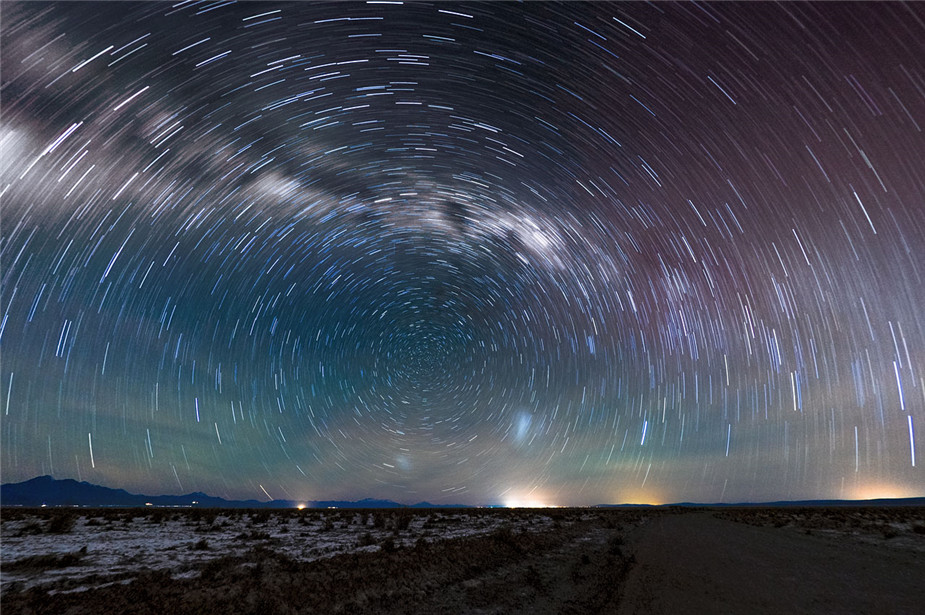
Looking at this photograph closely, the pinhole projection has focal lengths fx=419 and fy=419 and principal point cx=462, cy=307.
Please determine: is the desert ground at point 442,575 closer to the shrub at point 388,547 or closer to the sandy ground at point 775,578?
the sandy ground at point 775,578

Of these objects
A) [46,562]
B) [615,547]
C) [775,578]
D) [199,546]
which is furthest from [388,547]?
[775,578]

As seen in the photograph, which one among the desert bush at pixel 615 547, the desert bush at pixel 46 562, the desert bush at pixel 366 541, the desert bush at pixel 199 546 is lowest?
the desert bush at pixel 615 547

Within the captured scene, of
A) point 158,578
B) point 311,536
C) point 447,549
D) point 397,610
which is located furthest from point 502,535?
point 158,578

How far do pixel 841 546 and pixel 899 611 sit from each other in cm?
1470

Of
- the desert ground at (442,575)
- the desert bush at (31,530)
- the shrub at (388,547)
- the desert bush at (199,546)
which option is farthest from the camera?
the desert bush at (31,530)

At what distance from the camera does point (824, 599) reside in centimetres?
1078

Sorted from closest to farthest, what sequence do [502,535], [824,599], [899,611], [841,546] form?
[899,611]
[824,599]
[841,546]
[502,535]

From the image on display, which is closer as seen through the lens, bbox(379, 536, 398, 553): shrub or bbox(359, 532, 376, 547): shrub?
bbox(379, 536, 398, 553): shrub

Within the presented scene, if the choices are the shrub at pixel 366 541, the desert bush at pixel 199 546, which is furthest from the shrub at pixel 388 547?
the desert bush at pixel 199 546

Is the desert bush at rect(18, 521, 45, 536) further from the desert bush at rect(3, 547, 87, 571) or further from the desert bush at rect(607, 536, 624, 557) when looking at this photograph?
the desert bush at rect(607, 536, 624, 557)

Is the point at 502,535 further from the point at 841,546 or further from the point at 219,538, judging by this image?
the point at 841,546

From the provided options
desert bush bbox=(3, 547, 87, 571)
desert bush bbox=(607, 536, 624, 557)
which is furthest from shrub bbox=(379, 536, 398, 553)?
desert bush bbox=(3, 547, 87, 571)

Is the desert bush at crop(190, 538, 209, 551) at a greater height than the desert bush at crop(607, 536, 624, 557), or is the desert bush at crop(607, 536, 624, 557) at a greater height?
the desert bush at crop(190, 538, 209, 551)

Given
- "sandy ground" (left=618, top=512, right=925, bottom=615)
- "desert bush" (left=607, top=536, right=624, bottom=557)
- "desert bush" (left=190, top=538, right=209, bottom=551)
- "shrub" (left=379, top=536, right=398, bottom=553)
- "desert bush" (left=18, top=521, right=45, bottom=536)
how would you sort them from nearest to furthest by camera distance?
"sandy ground" (left=618, top=512, right=925, bottom=615) → "shrub" (left=379, top=536, right=398, bottom=553) → "desert bush" (left=190, top=538, right=209, bottom=551) → "desert bush" (left=607, top=536, right=624, bottom=557) → "desert bush" (left=18, top=521, right=45, bottom=536)
